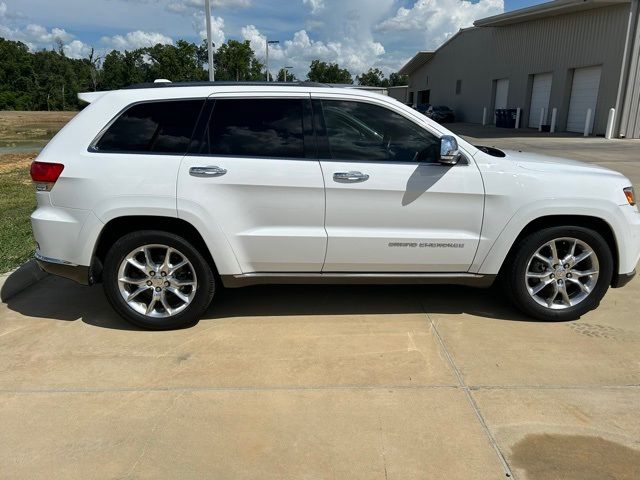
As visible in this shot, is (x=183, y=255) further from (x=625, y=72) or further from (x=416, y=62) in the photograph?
(x=416, y=62)

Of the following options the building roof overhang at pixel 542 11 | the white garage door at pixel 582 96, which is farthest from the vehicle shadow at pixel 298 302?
the building roof overhang at pixel 542 11

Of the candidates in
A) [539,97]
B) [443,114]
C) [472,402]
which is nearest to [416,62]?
[443,114]

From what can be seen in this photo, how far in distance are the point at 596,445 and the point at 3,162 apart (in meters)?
17.1

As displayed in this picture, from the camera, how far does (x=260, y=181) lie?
3.88 meters

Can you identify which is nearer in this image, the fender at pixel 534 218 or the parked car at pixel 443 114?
the fender at pixel 534 218

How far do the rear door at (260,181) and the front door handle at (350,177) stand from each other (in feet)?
0.42

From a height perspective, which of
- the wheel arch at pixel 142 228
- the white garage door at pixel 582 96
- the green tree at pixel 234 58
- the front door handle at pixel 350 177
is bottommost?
the wheel arch at pixel 142 228

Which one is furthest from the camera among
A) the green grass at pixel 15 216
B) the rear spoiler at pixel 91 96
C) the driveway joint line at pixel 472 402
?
the green grass at pixel 15 216

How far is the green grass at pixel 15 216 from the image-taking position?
560 cm

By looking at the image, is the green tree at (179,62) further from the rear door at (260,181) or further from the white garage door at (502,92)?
the rear door at (260,181)

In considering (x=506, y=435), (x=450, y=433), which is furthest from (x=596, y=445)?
(x=450, y=433)

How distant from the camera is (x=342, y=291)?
500cm

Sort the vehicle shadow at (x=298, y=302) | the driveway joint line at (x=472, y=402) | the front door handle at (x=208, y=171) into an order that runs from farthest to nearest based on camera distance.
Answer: the vehicle shadow at (x=298, y=302) < the front door handle at (x=208, y=171) < the driveway joint line at (x=472, y=402)

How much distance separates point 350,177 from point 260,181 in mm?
671
